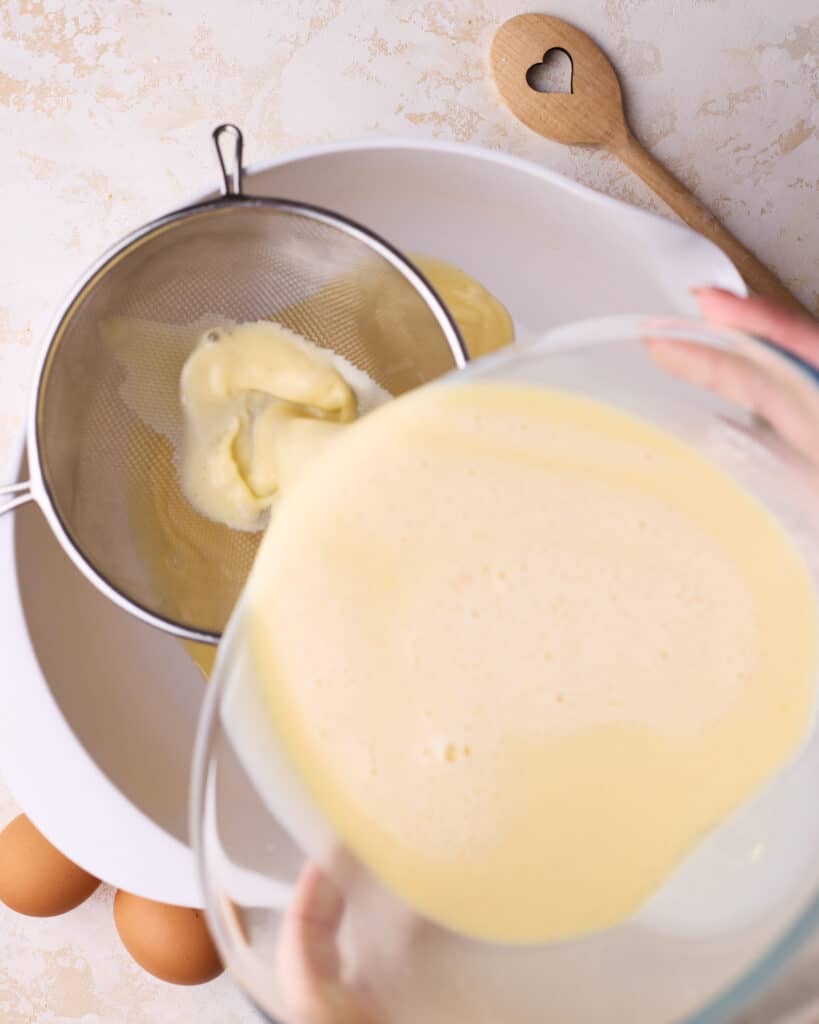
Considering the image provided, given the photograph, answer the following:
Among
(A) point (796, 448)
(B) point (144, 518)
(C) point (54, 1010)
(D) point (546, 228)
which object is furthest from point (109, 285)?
(C) point (54, 1010)

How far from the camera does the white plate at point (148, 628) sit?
1012 mm

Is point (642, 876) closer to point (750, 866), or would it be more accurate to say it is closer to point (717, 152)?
point (750, 866)

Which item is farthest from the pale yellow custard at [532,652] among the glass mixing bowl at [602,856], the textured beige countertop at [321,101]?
the textured beige countertop at [321,101]

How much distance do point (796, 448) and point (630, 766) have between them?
232mm

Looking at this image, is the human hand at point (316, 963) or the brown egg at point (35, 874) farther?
the brown egg at point (35, 874)

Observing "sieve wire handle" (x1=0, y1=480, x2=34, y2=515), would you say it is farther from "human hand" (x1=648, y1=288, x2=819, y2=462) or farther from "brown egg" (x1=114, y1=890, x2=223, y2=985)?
"human hand" (x1=648, y1=288, x2=819, y2=462)

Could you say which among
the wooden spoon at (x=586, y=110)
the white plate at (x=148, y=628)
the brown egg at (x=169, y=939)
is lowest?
the brown egg at (x=169, y=939)

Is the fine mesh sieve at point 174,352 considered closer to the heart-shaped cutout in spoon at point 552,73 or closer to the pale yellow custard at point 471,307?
the pale yellow custard at point 471,307

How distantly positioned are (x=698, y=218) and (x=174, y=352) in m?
0.57

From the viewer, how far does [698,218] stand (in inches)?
41.7

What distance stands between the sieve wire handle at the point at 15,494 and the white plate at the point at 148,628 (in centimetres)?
2

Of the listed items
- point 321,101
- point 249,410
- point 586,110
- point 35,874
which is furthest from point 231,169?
point 35,874

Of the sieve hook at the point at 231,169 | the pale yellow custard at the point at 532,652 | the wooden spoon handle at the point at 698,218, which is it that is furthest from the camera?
the wooden spoon handle at the point at 698,218

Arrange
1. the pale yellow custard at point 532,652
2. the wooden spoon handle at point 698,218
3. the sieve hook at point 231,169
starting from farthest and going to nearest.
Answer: the wooden spoon handle at point 698,218, the sieve hook at point 231,169, the pale yellow custard at point 532,652
